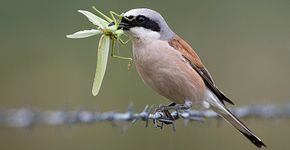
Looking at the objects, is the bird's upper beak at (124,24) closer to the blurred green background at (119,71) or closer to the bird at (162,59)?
the bird at (162,59)

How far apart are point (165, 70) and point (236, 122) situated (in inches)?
26.9

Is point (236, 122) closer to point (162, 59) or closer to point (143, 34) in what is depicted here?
point (162, 59)

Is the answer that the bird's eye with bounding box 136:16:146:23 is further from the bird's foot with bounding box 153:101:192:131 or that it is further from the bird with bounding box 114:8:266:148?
the bird's foot with bounding box 153:101:192:131

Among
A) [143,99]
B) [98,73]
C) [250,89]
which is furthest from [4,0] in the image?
[98,73]

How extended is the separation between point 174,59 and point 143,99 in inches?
123

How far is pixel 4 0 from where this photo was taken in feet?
27.9

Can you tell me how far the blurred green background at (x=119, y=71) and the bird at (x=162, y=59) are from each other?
97.2 inches

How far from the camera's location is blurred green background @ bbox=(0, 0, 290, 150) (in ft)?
26.3

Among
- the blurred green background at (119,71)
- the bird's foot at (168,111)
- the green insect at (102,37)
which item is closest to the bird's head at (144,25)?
the green insect at (102,37)

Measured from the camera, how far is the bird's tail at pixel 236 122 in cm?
521

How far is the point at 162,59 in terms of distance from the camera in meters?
4.90

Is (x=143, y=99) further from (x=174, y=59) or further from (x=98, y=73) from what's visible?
(x=98, y=73)

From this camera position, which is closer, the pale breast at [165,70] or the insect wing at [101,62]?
the insect wing at [101,62]

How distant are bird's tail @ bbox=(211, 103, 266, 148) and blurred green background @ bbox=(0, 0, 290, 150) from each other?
225cm
